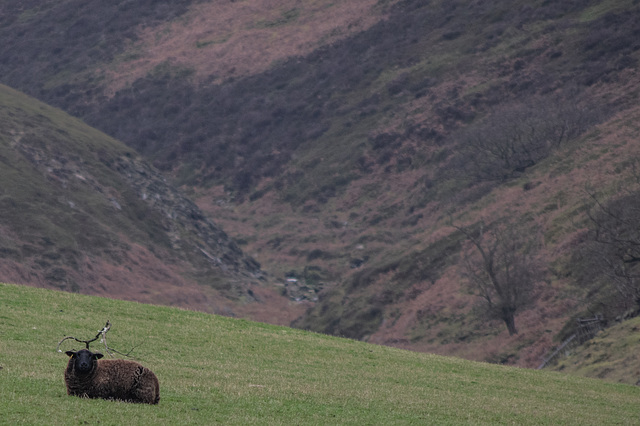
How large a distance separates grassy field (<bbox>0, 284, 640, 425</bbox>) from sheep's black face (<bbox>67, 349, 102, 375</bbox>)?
62cm

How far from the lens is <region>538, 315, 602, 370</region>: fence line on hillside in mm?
41375

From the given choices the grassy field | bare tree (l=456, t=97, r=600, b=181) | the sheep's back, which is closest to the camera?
the sheep's back

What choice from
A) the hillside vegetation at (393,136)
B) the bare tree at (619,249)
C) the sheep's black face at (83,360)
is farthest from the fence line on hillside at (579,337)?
the sheep's black face at (83,360)

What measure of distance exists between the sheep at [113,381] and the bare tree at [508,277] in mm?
36544

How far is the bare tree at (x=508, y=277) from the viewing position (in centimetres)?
4816

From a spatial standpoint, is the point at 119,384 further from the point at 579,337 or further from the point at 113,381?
the point at 579,337

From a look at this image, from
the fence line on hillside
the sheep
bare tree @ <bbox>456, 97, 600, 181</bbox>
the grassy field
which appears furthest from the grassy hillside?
bare tree @ <bbox>456, 97, 600, 181</bbox>

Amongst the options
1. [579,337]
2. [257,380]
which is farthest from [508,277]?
[257,380]

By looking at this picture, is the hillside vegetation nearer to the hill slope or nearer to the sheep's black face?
the hill slope

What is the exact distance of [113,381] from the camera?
14242 mm

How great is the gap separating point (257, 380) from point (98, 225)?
5416cm

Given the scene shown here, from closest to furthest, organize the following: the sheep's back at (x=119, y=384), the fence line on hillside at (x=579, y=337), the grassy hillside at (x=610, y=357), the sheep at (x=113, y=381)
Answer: the sheep at (x=113, y=381) → the sheep's back at (x=119, y=384) → the grassy hillside at (x=610, y=357) → the fence line on hillside at (x=579, y=337)

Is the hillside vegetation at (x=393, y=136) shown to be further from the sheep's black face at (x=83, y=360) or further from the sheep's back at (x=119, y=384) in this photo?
the sheep's black face at (x=83, y=360)

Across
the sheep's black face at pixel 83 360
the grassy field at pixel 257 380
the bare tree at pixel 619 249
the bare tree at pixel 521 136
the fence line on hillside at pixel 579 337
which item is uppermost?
the sheep's black face at pixel 83 360
